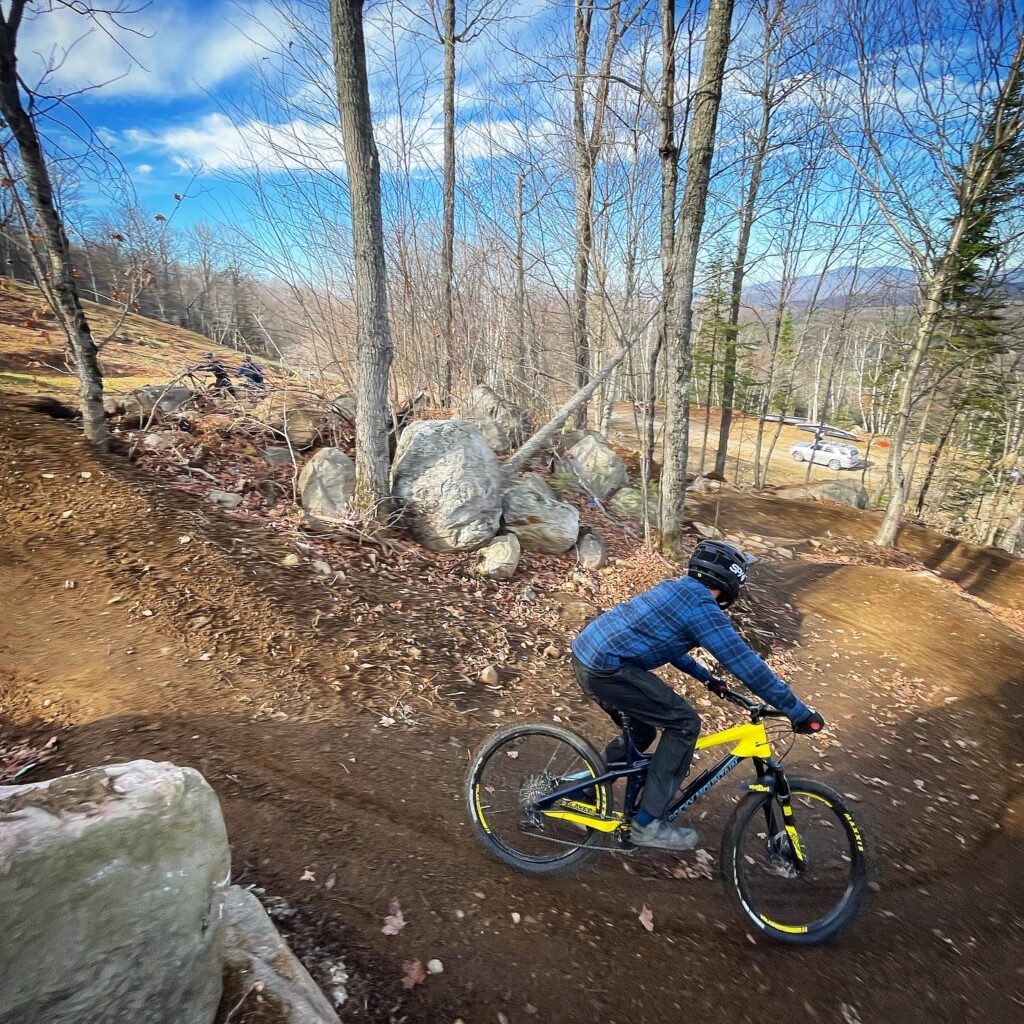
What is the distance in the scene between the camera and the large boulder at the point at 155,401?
7.41m

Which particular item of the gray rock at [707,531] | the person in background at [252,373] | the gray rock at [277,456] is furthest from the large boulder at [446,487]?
the gray rock at [707,531]

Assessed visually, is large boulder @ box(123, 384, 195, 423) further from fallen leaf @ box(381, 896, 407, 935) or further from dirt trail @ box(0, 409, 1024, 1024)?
fallen leaf @ box(381, 896, 407, 935)

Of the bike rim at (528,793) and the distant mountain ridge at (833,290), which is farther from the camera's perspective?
the distant mountain ridge at (833,290)

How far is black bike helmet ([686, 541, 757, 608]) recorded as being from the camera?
124 inches

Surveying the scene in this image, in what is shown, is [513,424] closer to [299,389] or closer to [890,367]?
[299,389]

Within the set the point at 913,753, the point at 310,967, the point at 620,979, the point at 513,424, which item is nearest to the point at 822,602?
the point at 913,753

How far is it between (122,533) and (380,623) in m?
2.63

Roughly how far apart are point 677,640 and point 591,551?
17.0 ft

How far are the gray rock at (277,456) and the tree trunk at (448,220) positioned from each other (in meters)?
3.69

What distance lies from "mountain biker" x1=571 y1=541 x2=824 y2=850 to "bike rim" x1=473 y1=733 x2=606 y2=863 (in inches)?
15.5

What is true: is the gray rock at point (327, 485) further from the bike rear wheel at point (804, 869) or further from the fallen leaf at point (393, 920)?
the bike rear wheel at point (804, 869)

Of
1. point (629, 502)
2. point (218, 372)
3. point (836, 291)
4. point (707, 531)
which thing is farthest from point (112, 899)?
point (836, 291)

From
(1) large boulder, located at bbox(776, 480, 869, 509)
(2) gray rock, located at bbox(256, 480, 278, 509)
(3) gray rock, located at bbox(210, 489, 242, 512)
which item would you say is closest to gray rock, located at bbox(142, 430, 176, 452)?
(3) gray rock, located at bbox(210, 489, 242, 512)

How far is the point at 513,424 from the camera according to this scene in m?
12.6
